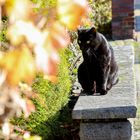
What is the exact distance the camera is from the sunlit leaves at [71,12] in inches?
49.6

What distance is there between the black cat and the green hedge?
0.24m

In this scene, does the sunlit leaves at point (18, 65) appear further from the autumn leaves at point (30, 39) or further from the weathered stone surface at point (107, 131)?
the weathered stone surface at point (107, 131)

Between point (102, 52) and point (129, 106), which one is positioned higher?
point (102, 52)

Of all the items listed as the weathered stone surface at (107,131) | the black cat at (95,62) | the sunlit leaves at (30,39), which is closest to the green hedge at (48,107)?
the black cat at (95,62)

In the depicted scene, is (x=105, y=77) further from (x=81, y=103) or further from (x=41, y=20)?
(x=41, y=20)

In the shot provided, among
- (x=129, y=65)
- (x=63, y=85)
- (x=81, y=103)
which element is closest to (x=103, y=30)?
(x=129, y=65)

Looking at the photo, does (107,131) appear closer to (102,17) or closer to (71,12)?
(71,12)

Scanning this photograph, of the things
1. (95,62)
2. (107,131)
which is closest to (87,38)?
(95,62)

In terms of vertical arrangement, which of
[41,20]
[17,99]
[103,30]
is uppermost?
[41,20]

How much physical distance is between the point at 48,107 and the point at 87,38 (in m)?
0.75

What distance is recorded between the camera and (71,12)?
49.4 inches

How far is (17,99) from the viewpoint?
1.33 metres

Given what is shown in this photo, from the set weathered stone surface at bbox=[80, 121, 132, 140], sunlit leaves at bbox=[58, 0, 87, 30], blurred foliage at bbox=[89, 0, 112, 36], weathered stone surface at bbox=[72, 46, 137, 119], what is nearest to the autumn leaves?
sunlit leaves at bbox=[58, 0, 87, 30]

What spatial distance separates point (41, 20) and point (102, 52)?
2930 millimetres
